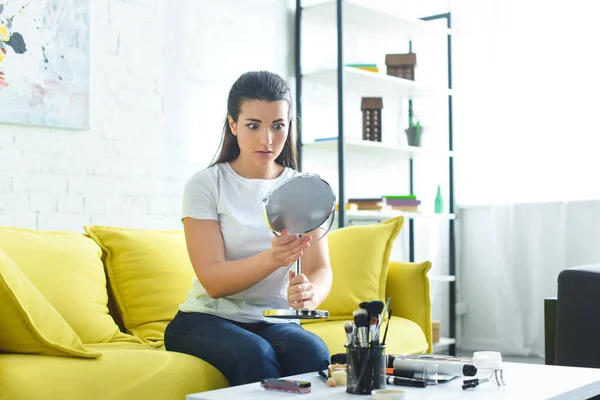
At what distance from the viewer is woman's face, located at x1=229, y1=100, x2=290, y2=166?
6.59ft

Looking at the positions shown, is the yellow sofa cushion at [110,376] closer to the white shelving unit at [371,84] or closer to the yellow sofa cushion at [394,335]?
the yellow sofa cushion at [394,335]

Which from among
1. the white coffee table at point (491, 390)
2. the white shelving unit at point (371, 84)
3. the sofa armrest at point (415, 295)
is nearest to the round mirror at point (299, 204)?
the white coffee table at point (491, 390)

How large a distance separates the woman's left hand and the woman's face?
1.42ft

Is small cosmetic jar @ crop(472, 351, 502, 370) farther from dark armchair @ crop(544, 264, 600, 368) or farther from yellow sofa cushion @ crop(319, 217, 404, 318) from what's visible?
yellow sofa cushion @ crop(319, 217, 404, 318)

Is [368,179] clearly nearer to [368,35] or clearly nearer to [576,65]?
[368,35]

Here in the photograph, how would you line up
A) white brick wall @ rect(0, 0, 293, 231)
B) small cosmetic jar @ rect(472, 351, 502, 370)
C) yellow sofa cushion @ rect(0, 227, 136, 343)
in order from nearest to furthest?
small cosmetic jar @ rect(472, 351, 502, 370) < yellow sofa cushion @ rect(0, 227, 136, 343) < white brick wall @ rect(0, 0, 293, 231)

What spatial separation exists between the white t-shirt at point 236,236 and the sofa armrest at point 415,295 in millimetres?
962

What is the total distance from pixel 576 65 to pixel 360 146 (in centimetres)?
123

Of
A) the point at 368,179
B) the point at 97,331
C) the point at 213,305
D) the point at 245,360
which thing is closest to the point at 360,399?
the point at 245,360

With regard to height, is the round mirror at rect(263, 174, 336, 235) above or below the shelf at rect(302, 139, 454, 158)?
below

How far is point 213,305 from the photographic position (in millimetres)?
2055

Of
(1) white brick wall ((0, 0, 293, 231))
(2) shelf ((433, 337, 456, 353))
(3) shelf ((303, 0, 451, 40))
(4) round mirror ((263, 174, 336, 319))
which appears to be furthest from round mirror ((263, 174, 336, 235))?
(2) shelf ((433, 337, 456, 353))

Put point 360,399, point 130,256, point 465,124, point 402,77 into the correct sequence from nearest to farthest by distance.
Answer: point 360,399
point 130,256
point 402,77
point 465,124

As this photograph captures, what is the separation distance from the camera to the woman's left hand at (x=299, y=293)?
168cm
